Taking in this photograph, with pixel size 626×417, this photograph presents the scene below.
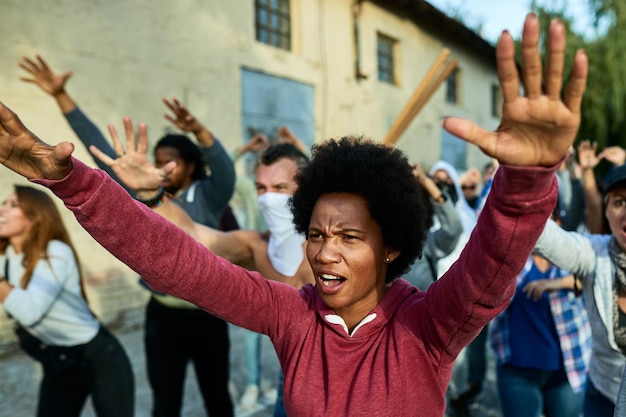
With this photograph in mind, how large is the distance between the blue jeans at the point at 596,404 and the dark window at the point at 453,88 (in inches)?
520

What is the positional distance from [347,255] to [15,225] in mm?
2075

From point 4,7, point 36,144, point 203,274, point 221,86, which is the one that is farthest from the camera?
point 221,86

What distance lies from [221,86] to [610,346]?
6.36m

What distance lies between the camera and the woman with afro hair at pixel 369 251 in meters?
0.98

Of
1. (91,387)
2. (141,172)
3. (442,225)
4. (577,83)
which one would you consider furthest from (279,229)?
(577,83)

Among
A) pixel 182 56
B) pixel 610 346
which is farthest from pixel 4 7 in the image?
pixel 610 346

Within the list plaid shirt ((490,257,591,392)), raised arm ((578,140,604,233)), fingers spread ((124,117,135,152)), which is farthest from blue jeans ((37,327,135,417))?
raised arm ((578,140,604,233))

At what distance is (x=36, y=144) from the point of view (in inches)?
48.7

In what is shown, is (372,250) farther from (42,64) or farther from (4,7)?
(4,7)

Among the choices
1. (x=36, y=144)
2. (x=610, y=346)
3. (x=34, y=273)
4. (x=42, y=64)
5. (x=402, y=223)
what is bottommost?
(x=610, y=346)

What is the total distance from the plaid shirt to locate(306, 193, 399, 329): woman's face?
165 centimetres

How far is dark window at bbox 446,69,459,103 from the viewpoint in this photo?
49.0 feet

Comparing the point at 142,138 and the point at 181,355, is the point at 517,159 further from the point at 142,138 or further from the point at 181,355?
the point at 181,355

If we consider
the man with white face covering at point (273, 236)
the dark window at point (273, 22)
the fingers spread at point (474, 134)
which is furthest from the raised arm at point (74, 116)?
the dark window at point (273, 22)
